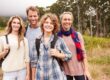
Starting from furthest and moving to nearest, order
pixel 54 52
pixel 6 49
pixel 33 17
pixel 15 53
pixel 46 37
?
pixel 33 17 < pixel 15 53 < pixel 6 49 < pixel 46 37 < pixel 54 52

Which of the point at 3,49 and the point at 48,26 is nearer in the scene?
the point at 48,26

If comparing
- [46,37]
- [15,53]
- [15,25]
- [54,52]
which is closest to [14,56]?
[15,53]

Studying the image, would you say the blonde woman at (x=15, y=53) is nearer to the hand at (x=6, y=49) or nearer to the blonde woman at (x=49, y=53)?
the hand at (x=6, y=49)

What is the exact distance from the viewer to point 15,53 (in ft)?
12.2

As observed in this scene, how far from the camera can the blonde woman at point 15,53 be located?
3.70 m

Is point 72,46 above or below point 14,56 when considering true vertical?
above

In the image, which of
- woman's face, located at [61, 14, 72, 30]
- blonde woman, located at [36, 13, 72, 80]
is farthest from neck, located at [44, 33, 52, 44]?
woman's face, located at [61, 14, 72, 30]

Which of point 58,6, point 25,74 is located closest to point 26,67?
point 25,74

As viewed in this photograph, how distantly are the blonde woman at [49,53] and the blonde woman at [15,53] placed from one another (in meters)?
0.38

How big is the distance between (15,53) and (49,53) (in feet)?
1.69

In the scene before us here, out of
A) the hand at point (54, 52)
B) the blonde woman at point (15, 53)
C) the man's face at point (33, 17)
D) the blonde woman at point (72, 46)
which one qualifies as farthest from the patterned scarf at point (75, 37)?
the man's face at point (33, 17)

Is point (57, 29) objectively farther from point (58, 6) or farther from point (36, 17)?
point (58, 6)

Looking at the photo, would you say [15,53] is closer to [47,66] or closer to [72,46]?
[47,66]

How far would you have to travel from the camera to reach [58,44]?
346 cm
